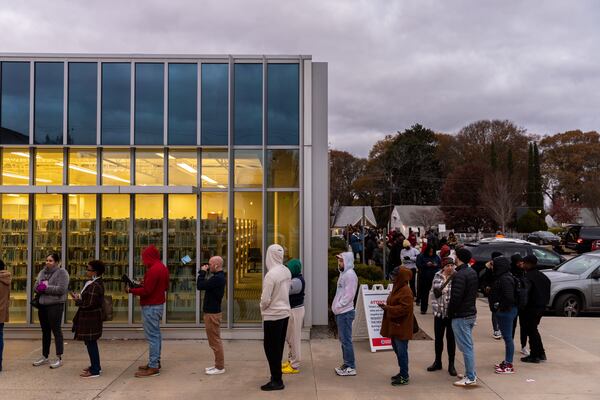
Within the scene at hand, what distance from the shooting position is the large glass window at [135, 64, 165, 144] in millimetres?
9703

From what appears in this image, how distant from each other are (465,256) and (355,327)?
3196mm

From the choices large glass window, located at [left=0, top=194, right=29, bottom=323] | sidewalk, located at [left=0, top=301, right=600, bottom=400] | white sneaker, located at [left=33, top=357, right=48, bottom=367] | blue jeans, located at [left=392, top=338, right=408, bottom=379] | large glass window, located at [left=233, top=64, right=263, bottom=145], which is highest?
large glass window, located at [left=233, top=64, right=263, bottom=145]

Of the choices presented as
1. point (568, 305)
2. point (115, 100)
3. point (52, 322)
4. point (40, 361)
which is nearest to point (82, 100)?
point (115, 100)

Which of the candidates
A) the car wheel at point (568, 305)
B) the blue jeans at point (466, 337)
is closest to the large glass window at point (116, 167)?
the blue jeans at point (466, 337)

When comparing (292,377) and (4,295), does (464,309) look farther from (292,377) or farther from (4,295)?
(4,295)

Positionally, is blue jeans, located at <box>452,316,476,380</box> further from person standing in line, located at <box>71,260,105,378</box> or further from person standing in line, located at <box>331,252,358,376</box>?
person standing in line, located at <box>71,260,105,378</box>

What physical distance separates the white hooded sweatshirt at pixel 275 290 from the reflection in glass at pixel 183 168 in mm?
3748

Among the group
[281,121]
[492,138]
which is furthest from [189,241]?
[492,138]

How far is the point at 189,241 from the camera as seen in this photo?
388 inches

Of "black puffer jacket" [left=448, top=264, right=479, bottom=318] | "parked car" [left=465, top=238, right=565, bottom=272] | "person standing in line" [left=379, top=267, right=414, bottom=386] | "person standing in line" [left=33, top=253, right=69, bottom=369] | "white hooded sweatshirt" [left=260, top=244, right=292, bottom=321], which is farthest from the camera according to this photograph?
"parked car" [left=465, top=238, right=565, bottom=272]

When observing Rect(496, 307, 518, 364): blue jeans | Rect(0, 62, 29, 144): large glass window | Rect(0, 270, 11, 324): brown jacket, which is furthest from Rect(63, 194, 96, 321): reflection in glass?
Rect(496, 307, 518, 364): blue jeans

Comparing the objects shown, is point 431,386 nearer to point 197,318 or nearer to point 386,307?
point 386,307

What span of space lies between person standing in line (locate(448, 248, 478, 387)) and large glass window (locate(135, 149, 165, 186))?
19.1 ft

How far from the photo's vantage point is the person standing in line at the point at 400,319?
6.80 metres
